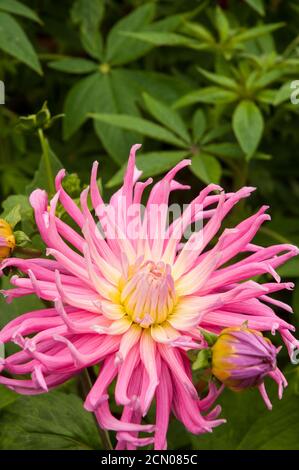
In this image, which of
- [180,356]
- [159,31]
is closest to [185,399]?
[180,356]

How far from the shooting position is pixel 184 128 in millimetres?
1776

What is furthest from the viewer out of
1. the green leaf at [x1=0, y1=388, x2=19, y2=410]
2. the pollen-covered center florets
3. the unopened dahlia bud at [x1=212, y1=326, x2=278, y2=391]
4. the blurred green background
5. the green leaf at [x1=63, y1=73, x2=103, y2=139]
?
the green leaf at [x1=63, y1=73, x2=103, y2=139]

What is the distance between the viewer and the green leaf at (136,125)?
1677 mm

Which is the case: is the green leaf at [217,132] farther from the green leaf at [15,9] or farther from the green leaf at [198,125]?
the green leaf at [15,9]

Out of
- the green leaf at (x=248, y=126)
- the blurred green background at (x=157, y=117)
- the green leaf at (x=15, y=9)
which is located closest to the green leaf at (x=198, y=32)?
the blurred green background at (x=157, y=117)

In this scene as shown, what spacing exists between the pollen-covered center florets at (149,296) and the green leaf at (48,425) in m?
0.35

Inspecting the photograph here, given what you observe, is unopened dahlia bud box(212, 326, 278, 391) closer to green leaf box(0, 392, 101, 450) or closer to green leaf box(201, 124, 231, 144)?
green leaf box(0, 392, 101, 450)

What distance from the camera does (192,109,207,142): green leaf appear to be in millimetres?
1771

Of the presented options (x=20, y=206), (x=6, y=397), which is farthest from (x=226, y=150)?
(x=6, y=397)

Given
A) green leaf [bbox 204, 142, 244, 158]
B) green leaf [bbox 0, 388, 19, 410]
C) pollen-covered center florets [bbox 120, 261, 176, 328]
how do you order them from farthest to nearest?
green leaf [bbox 204, 142, 244, 158] → green leaf [bbox 0, 388, 19, 410] → pollen-covered center florets [bbox 120, 261, 176, 328]

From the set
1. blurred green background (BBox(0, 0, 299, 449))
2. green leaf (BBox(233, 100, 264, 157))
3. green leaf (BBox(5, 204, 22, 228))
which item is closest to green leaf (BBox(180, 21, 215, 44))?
blurred green background (BBox(0, 0, 299, 449))

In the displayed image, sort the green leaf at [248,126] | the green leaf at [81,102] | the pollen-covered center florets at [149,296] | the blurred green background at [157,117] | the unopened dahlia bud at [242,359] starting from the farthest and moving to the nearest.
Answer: the green leaf at [81,102], the green leaf at [248,126], the blurred green background at [157,117], the pollen-covered center florets at [149,296], the unopened dahlia bud at [242,359]
